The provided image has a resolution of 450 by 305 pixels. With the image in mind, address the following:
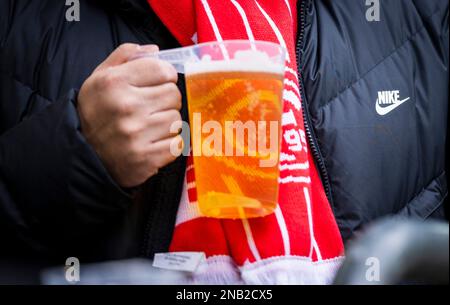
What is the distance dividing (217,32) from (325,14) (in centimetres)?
31

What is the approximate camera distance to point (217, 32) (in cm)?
101

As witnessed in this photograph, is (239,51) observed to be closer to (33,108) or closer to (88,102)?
(88,102)

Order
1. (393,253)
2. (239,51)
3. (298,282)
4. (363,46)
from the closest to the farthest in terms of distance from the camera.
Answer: (393,253)
(239,51)
(298,282)
(363,46)

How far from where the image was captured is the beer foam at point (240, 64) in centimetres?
78

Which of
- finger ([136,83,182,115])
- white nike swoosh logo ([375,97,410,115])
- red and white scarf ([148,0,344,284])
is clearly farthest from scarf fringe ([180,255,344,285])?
white nike swoosh logo ([375,97,410,115])

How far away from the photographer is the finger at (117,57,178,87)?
83 cm

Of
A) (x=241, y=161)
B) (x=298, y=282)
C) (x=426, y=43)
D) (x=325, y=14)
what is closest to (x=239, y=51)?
(x=241, y=161)

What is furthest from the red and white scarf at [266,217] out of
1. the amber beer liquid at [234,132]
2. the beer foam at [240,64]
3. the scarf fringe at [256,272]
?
the beer foam at [240,64]

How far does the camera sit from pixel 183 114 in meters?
1.01

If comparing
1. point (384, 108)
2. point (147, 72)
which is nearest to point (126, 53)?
point (147, 72)

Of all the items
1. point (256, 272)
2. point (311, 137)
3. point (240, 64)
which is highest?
point (240, 64)

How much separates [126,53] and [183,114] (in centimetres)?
18

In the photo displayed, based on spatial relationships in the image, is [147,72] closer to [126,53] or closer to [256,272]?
[126,53]

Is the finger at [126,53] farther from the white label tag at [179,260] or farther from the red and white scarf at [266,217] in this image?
the white label tag at [179,260]
